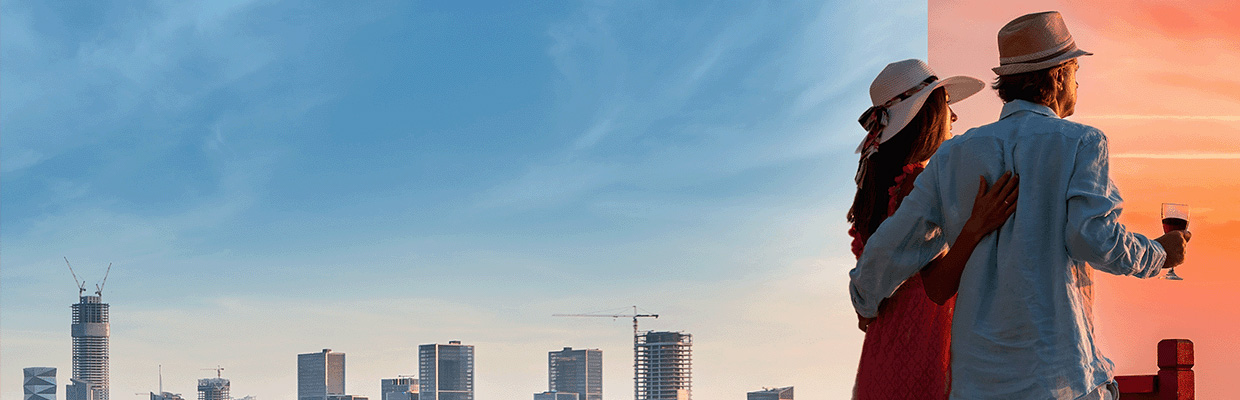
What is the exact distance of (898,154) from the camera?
1700 millimetres

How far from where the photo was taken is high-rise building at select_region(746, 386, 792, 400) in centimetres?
5729

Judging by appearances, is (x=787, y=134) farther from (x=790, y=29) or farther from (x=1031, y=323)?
(x=1031, y=323)

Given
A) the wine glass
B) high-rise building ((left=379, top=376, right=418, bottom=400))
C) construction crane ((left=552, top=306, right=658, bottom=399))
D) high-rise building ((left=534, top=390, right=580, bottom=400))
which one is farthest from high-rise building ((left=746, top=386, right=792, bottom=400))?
the wine glass

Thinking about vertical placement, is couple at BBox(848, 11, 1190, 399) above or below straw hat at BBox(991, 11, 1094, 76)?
below

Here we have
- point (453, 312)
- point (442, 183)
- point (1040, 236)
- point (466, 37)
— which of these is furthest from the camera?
point (453, 312)

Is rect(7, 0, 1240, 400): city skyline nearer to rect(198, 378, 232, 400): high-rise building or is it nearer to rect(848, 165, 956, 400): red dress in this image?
rect(198, 378, 232, 400): high-rise building

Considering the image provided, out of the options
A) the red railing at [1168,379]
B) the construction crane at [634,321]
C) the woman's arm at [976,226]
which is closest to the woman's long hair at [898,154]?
the woman's arm at [976,226]

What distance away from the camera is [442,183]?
88.4 m

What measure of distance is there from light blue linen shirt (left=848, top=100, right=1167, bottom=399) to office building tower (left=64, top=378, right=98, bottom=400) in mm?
123276

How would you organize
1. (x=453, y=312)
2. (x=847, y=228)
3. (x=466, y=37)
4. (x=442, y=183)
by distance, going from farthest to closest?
(x=453, y=312)
(x=442, y=183)
(x=466, y=37)
(x=847, y=228)

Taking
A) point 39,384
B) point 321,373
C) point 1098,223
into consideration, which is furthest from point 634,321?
point 1098,223

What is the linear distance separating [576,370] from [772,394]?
32.0 m

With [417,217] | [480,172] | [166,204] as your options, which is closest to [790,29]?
[480,172]

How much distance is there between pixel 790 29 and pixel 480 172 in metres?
40.0
